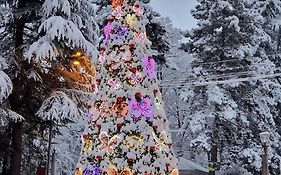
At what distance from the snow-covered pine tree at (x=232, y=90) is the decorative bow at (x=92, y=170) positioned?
15.0 metres

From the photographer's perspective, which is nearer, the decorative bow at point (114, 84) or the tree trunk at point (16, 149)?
the decorative bow at point (114, 84)

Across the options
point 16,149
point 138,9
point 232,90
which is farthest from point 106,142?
point 232,90

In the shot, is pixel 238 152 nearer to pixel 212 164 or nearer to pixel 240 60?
pixel 212 164

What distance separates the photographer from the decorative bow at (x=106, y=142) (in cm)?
751

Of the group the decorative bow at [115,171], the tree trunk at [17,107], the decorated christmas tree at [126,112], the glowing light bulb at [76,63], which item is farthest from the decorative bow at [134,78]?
the tree trunk at [17,107]

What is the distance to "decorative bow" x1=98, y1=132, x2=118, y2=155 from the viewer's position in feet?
24.6

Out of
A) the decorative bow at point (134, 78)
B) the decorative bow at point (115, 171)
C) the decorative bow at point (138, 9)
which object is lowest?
the decorative bow at point (115, 171)

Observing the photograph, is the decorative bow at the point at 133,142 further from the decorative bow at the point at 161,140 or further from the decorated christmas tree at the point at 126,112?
the decorative bow at the point at 161,140

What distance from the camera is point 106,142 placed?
24.8ft

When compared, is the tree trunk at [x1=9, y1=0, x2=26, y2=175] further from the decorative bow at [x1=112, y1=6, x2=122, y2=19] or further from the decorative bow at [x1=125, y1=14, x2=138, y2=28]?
the decorative bow at [x1=125, y1=14, x2=138, y2=28]

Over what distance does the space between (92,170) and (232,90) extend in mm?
16661

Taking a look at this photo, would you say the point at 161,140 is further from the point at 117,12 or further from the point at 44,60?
the point at 44,60

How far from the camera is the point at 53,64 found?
37.6 ft

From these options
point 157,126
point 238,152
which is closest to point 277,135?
point 238,152
